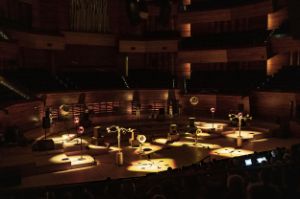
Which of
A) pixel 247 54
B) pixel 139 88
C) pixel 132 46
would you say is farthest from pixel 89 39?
pixel 247 54

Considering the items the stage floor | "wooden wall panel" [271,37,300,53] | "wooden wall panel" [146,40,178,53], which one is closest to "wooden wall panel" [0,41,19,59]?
the stage floor

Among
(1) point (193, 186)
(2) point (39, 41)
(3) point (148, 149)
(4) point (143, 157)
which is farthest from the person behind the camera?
(2) point (39, 41)

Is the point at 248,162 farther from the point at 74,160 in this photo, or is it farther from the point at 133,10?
the point at 74,160

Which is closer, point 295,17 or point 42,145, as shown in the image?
point 295,17

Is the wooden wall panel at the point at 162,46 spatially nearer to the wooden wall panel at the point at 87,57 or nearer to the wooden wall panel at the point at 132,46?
the wooden wall panel at the point at 132,46

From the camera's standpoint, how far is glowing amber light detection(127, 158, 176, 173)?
43.0 ft

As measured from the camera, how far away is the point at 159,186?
6426 millimetres

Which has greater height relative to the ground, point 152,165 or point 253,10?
point 253,10

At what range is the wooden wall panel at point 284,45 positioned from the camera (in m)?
23.1

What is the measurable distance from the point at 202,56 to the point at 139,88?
6352mm

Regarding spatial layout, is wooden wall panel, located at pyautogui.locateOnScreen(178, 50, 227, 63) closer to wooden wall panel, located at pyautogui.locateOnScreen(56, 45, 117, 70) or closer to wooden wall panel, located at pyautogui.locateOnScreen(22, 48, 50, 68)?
wooden wall panel, located at pyautogui.locateOnScreen(56, 45, 117, 70)

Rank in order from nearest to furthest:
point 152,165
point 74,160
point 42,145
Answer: point 152,165, point 74,160, point 42,145

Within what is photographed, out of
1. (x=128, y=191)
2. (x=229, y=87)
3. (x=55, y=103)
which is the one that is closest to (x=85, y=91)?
(x=55, y=103)

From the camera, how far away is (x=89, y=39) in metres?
27.2
